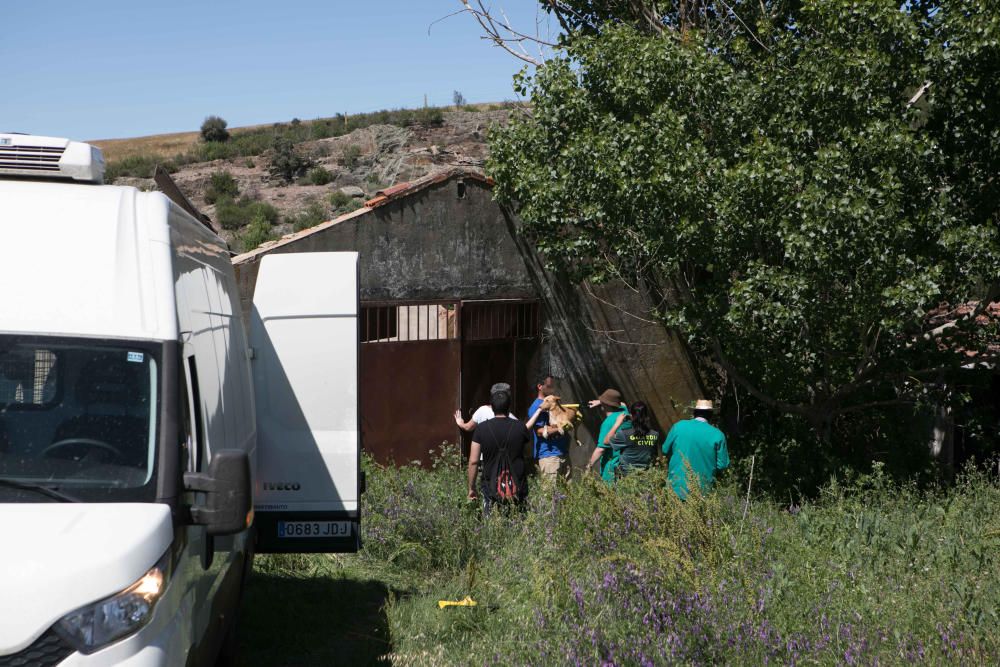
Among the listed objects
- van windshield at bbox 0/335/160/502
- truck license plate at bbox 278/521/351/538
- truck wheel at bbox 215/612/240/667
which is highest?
van windshield at bbox 0/335/160/502

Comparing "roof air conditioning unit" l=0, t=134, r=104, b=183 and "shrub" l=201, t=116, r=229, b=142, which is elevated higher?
"shrub" l=201, t=116, r=229, b=142

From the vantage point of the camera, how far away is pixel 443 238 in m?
11.8

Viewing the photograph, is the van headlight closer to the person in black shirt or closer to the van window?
the van window

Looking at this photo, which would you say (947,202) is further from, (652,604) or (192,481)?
(192,481)

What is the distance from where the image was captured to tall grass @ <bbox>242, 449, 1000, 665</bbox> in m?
5.18

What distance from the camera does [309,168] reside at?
39.9 meters

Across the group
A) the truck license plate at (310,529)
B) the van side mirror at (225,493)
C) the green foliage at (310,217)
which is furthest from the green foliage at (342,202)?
the van side mirror at (225,493)

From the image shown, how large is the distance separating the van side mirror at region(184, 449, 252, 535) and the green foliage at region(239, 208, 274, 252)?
25754 millimetres

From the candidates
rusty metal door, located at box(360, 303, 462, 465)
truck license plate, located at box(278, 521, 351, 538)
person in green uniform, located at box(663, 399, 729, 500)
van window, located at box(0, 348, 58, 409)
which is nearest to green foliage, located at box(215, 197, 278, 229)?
rusty metal door, located at box(360, 303, 462, 465)

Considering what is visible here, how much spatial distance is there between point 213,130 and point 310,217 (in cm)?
2176

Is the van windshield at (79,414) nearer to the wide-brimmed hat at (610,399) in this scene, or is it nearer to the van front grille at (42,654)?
the van front grille at (42,654)

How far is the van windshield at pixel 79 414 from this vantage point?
3887 mm

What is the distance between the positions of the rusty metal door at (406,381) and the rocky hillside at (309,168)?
18.7 meters

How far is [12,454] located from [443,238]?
8.17 m
